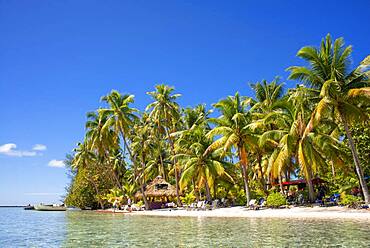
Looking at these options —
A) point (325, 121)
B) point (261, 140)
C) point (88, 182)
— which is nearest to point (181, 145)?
point (261, 140)

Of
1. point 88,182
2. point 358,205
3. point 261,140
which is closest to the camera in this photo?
point 358,205

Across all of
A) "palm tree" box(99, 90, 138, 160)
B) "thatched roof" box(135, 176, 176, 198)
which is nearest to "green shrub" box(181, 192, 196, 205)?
"thatched roof" box(135, 176, 176, 198)

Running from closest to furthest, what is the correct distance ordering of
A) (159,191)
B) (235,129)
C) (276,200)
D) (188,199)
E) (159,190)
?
(276,200)
(235,129)
(188,199)
(159,191)
(159,190)

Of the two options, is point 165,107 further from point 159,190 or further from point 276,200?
point 276,200

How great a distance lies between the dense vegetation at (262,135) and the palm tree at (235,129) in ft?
0.26

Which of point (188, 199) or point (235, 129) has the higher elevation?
point (235, 129)

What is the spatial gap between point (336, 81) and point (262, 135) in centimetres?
690

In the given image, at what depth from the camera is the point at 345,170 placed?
23.8 metres

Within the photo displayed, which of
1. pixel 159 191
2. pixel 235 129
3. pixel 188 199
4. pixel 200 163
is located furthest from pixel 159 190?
pixel 235 129

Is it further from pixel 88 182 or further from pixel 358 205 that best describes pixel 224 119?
pixel 88 182

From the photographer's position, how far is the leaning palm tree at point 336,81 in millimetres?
19375

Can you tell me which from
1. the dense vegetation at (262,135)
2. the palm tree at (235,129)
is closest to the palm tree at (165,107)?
the dense vegetation at (262,135)

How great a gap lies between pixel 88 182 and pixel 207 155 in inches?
1018

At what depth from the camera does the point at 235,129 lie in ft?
90.1
